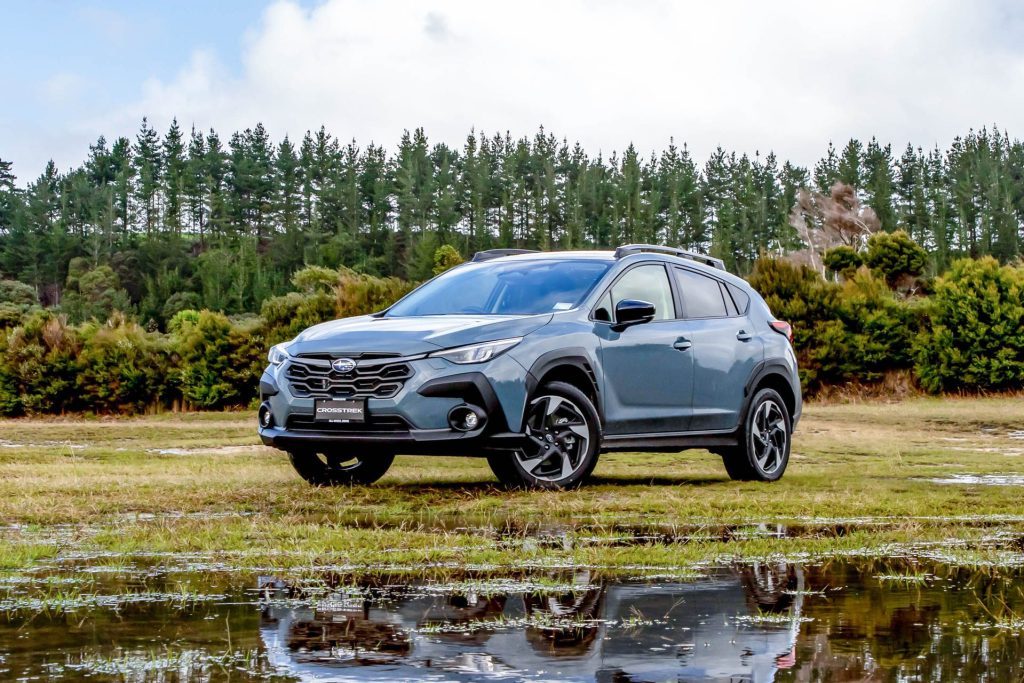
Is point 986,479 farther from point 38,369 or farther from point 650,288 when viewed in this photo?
point 38,369

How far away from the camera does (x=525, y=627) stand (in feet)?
17.5

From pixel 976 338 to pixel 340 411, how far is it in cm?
1984

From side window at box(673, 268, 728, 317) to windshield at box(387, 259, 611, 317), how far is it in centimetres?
99

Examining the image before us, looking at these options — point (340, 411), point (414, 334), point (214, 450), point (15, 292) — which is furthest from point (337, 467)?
point (15, 292)

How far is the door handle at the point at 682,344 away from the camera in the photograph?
12395 mm

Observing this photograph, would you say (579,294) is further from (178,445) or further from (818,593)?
(178,445)

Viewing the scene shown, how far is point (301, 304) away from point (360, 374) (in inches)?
645

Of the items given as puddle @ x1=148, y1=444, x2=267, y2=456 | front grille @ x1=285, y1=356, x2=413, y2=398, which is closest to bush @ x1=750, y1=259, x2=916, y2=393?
puddle @ x1=148, y1=444, x2=267, y2=456

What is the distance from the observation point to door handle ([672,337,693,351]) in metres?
12.4

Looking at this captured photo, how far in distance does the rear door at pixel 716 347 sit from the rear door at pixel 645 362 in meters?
0.14

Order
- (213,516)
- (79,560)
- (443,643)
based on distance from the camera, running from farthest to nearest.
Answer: (213,516) < (79,560) < (443,643)

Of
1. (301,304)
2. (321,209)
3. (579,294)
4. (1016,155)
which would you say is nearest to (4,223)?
(321,209)

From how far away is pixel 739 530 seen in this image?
29.1ft

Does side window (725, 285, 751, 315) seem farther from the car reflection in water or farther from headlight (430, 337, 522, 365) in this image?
the car reflection in water
